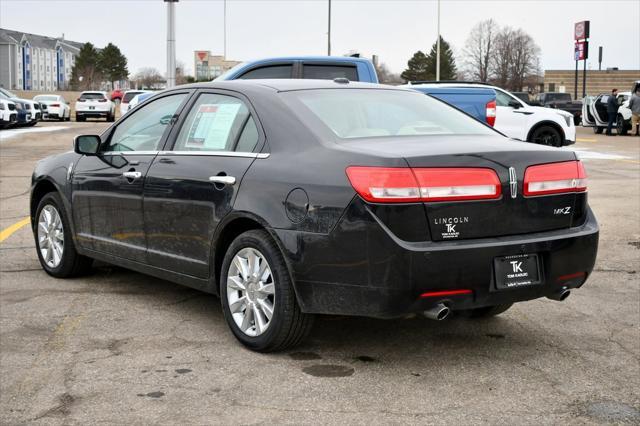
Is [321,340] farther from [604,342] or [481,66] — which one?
[481,66]

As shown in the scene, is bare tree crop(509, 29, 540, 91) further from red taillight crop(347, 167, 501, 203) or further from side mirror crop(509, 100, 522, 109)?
red taillight crop(347, 167, 501, 203)

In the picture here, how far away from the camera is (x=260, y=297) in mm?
4945

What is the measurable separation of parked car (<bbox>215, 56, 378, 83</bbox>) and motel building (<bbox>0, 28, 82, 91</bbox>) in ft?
406

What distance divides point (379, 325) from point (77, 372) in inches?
74.3

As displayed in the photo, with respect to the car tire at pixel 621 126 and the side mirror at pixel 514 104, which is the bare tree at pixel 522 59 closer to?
the car tire at pixel 621 126

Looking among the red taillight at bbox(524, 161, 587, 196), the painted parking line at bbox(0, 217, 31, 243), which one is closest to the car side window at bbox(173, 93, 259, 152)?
the red taillight at bbox(524, 161, 587, 196)

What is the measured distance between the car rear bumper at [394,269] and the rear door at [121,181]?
1.57 m

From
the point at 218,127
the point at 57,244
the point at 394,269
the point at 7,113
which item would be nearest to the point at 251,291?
the point at 394,269

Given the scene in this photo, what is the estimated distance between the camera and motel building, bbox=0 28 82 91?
13700 centimetres

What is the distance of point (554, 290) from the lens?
4.85 meters

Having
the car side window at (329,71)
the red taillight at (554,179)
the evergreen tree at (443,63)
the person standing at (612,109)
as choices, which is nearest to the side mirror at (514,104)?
the car side window at (329,71)

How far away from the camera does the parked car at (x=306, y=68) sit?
38.7ft

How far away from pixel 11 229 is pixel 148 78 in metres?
126

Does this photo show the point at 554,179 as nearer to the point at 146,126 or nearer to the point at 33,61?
the point at 146,126
